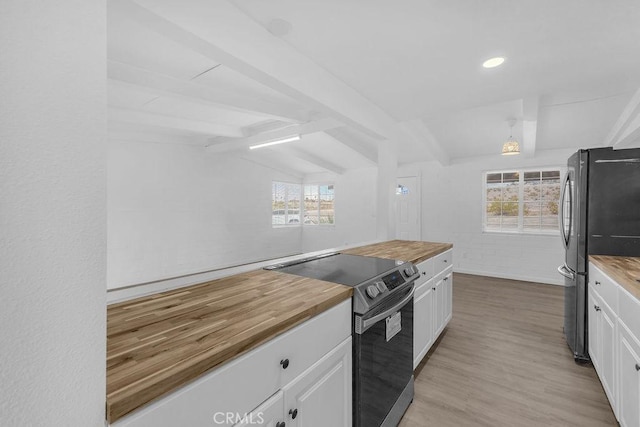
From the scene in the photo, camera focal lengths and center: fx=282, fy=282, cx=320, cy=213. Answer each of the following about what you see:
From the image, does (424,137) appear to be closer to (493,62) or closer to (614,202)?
(493,62)

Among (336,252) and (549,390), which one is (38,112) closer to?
(336,252)

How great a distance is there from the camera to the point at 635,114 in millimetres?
2996

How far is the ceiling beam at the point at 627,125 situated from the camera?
2.90m

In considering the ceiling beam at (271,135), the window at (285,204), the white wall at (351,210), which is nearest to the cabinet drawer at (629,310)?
the ceiling beam at (271,135)

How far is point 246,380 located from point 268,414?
16 cm

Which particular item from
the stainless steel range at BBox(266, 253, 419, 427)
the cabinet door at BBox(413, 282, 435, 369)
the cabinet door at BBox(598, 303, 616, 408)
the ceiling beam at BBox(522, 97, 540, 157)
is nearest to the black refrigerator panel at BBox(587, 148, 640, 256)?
the cabinet door at BBox(598, 303, 616, 408)

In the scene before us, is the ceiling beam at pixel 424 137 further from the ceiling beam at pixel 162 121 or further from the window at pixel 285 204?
the window at pixel 285 204

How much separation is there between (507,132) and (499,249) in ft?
6.80

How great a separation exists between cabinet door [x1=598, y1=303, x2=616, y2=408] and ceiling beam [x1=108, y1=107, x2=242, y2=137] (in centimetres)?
466

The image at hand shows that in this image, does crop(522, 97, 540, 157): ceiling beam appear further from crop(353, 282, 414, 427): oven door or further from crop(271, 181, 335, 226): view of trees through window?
crop(271, 181, 335, 226): view of trees through window

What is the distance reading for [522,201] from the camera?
4.99 metres

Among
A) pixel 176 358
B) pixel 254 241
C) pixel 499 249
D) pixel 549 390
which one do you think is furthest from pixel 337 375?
pixel 254 241

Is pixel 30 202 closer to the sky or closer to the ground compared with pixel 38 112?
closer to the ground

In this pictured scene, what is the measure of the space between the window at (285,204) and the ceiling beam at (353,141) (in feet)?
8.79
